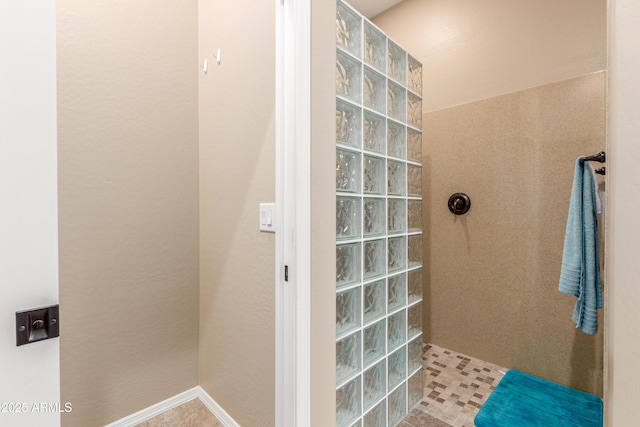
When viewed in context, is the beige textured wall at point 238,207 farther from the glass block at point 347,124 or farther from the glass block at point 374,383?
the glass block at point 374,383

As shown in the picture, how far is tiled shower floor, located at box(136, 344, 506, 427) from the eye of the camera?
4.88 ft

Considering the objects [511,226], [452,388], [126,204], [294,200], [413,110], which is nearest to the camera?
[294,200]

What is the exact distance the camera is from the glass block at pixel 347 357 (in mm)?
1206

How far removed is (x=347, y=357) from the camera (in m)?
1.25

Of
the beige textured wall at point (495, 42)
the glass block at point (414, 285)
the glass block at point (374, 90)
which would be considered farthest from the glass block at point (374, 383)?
the beige textured wall at point (495, 42)

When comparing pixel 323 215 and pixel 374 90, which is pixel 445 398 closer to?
pixel 323 215

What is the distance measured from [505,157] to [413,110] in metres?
0.75

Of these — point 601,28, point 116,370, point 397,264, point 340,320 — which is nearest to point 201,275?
point 116,370

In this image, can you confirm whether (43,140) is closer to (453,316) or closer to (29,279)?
(29,279)

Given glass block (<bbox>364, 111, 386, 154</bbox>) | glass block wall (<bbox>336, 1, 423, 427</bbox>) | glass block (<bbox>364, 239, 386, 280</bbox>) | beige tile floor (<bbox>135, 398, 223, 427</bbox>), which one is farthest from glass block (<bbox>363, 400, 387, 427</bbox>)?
glass block (<bbox>364, 111, 386, 154</bbox>)

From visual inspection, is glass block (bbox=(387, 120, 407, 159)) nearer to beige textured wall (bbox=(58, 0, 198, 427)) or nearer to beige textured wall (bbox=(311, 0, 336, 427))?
beige textured wall (bbox=(311, 0, 336, 427))

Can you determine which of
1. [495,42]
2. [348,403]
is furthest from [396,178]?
[495,42]

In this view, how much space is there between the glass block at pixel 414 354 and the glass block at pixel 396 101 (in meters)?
1.19

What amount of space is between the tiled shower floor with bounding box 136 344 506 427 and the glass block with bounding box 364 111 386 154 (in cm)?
138
